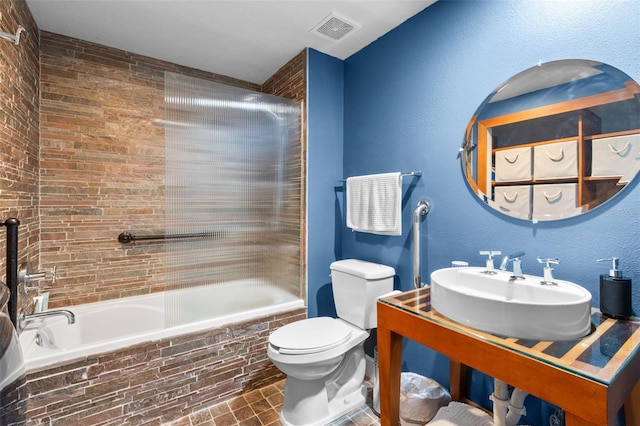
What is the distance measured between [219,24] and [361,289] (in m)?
2.06

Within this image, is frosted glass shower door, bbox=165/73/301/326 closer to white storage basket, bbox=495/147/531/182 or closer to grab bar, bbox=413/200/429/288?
grab bar, bbox=413/200/429/288

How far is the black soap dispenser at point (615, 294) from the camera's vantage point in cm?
103

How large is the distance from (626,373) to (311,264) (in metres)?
1.78

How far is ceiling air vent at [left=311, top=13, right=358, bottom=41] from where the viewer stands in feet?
6.28

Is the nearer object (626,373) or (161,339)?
(626,373)

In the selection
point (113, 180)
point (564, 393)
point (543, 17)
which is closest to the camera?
point (564, 393)

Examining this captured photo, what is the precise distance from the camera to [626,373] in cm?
Answer: 80

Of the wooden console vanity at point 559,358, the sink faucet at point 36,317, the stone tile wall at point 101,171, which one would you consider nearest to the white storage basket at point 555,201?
the wooden console vanity at point 559,358

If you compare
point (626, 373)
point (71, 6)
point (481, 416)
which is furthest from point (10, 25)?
point (481, 416)

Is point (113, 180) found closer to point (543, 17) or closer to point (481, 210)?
point (481, 210)

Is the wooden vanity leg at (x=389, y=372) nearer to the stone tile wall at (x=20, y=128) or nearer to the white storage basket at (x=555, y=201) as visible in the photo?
the white storage basket at (x=555, y=201)

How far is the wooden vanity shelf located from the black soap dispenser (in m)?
0.28

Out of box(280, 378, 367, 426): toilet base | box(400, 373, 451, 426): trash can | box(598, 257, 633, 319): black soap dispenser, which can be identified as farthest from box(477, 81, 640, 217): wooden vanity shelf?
box(280, 378, 367, 426): toilet base

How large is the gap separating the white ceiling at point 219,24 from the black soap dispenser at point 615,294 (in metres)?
1.71
